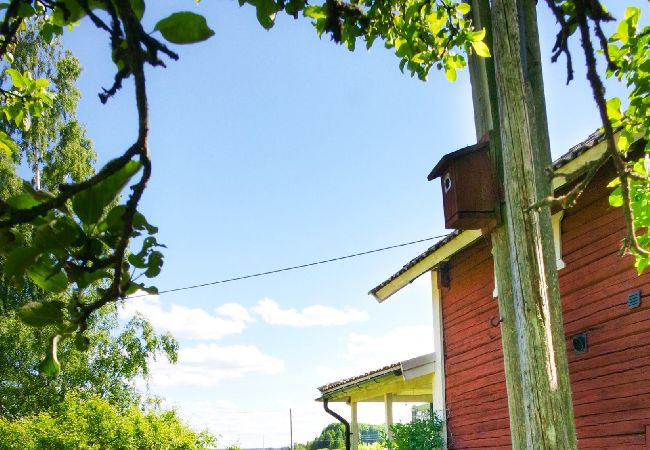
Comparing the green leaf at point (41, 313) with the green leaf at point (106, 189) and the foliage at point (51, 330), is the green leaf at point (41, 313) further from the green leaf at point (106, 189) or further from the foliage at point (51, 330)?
the foliage at point (51, 330)

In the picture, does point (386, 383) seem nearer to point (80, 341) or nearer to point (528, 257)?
point (528, 257)

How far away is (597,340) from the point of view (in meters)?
6.71

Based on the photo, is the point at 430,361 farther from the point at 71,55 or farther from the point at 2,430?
the point at 71,55

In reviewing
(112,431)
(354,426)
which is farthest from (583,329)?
(112,431)

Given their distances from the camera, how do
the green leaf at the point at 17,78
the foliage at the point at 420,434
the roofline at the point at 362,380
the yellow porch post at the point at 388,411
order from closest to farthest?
the green leaf at the point at 17,78 → the foliage at the point at 420,434 → the roofline at the point at 362,380 → the yellow porch post at the point at 388,411

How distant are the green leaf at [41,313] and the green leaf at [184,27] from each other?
14.0 inches

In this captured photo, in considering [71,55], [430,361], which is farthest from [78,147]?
[430,361]

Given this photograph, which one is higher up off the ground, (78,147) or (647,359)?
(78,147)

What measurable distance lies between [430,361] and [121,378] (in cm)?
1382

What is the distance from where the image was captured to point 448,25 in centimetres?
388

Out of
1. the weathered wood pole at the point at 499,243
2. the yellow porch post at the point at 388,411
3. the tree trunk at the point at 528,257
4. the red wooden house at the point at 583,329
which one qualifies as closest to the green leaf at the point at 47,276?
the tree trunk at the point at 528,257

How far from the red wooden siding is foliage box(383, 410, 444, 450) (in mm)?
841

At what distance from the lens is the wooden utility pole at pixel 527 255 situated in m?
2.79

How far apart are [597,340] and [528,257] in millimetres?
4320
